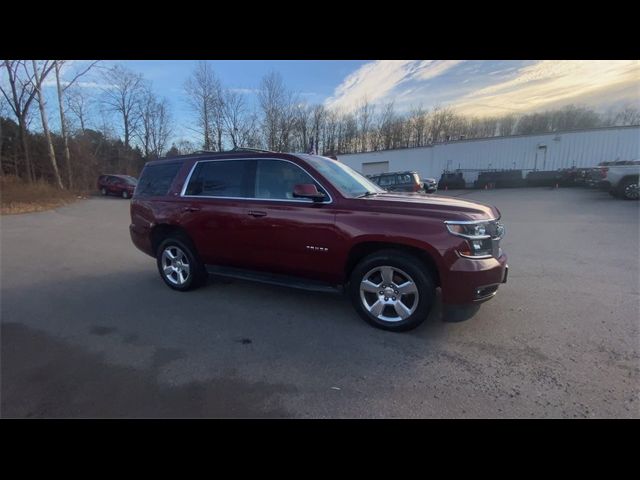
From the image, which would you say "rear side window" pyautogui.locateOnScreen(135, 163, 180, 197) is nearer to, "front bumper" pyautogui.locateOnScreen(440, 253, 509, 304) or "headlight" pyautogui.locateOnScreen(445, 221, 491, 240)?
"headlight" pyautogui.locateOnScreen(445, 221, 491, 240)

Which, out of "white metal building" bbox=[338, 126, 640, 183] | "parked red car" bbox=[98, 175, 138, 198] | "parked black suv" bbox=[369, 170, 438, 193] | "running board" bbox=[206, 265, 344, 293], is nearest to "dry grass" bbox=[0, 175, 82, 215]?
"parked red car" bbox=[98, 175, 138, 198]

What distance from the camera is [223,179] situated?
14.8ft

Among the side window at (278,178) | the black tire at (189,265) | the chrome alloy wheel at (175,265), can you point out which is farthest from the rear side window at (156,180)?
the side window at (278,178)

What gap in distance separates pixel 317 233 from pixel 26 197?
75.5ft

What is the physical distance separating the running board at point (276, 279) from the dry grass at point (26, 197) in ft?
61.8

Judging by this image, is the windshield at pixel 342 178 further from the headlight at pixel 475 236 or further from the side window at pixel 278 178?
the headlight at pixel 475 236

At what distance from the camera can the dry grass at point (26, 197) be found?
1725 centimetres

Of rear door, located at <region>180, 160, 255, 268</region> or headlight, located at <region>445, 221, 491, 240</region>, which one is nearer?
headlight, located at <region>445, 221, 491, 240</region>

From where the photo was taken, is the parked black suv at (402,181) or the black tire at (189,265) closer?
the black tire at (189,265)

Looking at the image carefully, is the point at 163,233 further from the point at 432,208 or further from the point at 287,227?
the point at 432,208

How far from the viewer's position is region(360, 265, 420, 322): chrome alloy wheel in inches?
135

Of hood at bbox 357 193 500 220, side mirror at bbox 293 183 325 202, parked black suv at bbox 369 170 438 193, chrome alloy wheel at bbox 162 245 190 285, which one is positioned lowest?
chrome alloy wheel at bbox 162 245 190 285

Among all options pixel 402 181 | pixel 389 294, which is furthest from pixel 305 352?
pixel 402 181

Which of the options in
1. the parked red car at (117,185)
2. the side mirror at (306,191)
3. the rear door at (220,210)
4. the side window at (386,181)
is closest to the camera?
the side mirror at (306,191)
